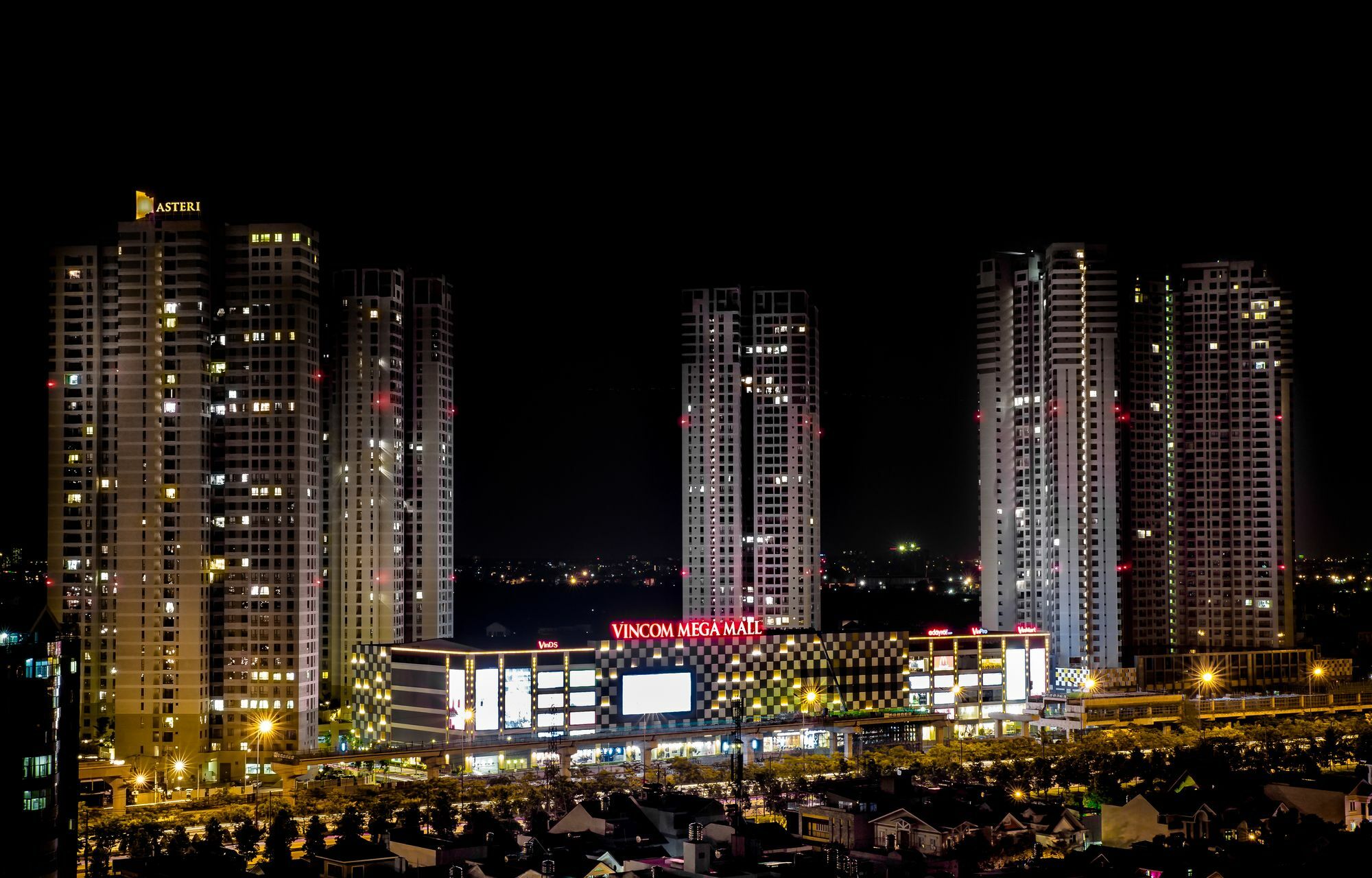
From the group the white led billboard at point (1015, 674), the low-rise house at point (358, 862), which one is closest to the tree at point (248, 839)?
the low-rise house at point (358, 862)

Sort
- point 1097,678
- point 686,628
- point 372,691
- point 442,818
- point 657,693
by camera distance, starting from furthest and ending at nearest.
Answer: point 1097,678 → point 372,691 → point 686,628 → point 657,693 → point 442,818

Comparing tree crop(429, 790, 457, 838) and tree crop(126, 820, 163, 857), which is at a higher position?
tree crop(429, 790, 457, 838)

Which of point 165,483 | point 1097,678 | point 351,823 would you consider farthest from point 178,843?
point 1097,678

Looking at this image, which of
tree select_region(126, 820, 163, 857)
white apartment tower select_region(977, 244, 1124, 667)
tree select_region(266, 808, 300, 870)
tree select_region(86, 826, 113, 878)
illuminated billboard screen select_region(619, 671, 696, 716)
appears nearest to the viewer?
tree select_region(266, 808, 300, 870)

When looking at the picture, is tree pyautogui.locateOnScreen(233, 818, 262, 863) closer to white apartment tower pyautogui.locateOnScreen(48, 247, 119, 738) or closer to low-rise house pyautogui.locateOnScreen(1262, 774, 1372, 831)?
white apartment tower pyautogui.locateOnScreen(48, 247, 119, 738)

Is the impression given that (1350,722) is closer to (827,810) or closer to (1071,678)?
(1071,678)

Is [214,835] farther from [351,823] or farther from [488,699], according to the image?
[488,699]

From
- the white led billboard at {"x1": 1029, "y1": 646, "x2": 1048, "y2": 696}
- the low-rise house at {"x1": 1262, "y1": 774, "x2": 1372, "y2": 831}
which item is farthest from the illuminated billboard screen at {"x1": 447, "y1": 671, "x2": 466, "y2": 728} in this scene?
the low-rise house at {"x1": 1262, "y1": 774, "x2": 1372, "y2": 831}
